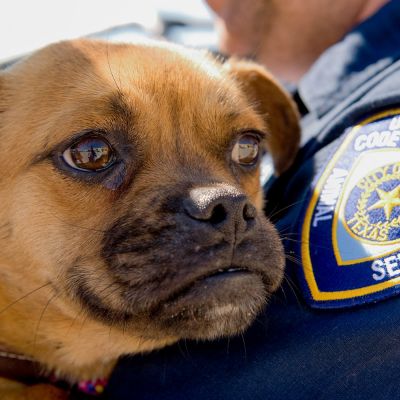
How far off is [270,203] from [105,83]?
3.73 feet

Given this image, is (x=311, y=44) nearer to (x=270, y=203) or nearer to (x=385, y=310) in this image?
(x=270, y=203)

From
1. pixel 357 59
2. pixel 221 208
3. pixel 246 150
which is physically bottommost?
pixel 246 150

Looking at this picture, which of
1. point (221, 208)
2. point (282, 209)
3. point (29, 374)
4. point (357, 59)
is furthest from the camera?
point (357, 59)

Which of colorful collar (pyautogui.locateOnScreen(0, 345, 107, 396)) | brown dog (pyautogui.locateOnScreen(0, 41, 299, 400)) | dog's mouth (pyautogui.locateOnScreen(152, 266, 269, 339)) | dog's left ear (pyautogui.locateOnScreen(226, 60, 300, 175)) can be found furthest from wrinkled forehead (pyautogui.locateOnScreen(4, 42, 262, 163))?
colorful collar (pyautogui.locateOnScreen(0, 345, 107, 396))

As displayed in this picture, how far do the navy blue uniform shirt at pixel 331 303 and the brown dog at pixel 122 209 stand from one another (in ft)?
0.41

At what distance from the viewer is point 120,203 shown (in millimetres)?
1994

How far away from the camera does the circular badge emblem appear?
182cm

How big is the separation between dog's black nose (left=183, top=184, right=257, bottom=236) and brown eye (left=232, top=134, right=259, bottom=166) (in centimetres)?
67

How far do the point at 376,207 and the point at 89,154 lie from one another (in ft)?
3.39

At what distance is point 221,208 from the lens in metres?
1.75

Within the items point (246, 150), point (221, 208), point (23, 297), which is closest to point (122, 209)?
point (221, 208)

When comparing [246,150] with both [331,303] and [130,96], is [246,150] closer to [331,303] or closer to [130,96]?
[130,96]

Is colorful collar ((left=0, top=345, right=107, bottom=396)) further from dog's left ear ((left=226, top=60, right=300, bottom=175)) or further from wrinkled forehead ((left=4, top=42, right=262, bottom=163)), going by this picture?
dog's left ear ((left=226, top=60, right=300, bottom=175))

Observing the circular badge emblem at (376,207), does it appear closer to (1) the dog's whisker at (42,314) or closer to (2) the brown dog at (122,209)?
(2) the brown dog at (122,209)
